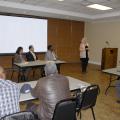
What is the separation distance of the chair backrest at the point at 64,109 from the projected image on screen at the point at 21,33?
629 centimetres

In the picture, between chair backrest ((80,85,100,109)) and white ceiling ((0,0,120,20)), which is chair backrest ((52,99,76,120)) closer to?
chair backrest ((80,85,100,109))

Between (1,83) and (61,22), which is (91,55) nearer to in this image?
(61,22)

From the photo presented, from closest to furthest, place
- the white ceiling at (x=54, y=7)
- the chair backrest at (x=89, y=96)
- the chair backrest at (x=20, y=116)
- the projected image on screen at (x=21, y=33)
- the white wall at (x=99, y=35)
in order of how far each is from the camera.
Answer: the chair backrest at (x=20, y=116), the chair backrest at (x=89, y=96), the white ceiling at (x=54, y=7), the projected image on screen at (x=21, y=33), the white wall at (x=99, y=35)

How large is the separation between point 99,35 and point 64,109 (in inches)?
341

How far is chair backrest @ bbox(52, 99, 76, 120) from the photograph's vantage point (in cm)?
211


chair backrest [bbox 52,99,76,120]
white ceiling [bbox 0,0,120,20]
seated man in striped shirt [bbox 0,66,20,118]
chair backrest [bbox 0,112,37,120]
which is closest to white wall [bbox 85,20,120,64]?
white ceiling [bbox 0,0,120,20]

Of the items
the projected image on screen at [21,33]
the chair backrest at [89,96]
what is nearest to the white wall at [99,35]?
the projected image on screen at [21,33]

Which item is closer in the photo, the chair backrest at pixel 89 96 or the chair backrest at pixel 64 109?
the chair backrest at pixel 64 109

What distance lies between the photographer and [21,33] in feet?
27.2

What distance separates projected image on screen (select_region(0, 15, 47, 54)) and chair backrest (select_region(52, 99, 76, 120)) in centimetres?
629

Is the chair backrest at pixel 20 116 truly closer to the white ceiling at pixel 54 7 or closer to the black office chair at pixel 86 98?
the black office chair at pixel 86 98

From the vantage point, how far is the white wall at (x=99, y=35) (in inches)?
371

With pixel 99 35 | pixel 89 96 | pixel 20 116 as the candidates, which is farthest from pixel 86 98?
pixel 99 35

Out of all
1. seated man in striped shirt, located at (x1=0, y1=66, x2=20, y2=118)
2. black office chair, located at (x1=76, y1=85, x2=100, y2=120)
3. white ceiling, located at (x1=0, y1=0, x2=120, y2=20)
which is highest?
white ceiling, located at (x1=0, y1=0, x2=120, y2=20)
